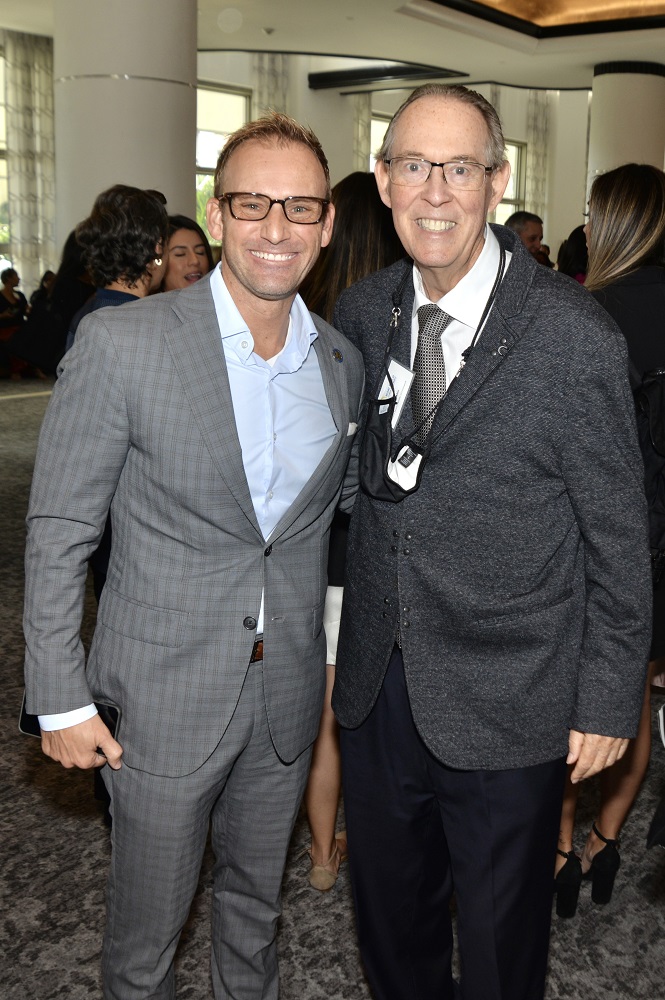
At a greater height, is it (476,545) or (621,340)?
(621,340)

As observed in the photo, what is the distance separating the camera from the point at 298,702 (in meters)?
1.88

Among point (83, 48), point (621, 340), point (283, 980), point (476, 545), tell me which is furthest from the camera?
point (83, 48)

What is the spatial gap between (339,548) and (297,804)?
0.69m

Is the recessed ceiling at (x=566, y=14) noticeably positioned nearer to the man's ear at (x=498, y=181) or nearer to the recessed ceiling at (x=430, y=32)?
the recessed ceiling at (x=430, y=32)

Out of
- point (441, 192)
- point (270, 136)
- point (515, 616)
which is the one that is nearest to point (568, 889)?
point (515, 616)

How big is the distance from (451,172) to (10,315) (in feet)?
43.2

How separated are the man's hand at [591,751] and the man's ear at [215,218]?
1.06m

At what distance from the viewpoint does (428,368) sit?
179cm

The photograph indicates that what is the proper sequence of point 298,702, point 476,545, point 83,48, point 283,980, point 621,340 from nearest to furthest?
point 621,340 → point 476,545 → point 298,702 → point 283,980 → point 83,48

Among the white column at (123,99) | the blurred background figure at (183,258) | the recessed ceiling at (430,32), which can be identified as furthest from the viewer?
the recessed ceiling at (430,32)

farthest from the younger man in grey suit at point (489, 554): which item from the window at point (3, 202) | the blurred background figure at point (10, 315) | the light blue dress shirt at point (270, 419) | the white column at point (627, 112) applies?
the window at point (3, 202)

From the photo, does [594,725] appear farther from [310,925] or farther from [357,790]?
[310,925]

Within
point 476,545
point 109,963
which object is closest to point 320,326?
point 476,545

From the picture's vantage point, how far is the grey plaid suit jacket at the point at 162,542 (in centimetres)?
163
